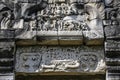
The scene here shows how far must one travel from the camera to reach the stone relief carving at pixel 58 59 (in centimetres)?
696

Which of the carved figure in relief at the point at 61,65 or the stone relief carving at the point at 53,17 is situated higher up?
the stone relief carving at the point at 53,17

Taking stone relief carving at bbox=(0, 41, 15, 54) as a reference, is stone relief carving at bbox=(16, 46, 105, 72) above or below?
below

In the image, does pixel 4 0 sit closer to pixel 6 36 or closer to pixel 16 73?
pixel 6 36

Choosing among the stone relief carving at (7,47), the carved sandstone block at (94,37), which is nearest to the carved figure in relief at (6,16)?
the stone relief carving at (7,47)

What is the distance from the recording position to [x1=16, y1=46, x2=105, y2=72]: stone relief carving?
274 inches

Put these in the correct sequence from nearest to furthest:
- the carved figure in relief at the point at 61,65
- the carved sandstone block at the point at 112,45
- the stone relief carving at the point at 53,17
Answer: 1. the carved sandstone block at the point at 112,45
2. the carved figure in relief at the point at 61,65
3. the stone relief carving at the point at 53,17

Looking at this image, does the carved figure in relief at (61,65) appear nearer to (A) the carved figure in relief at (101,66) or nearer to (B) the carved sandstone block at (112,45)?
(A) the carved figure in relief at (101,66)

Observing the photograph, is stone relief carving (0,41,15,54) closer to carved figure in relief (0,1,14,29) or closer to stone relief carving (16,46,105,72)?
stone relief carving (16,46,105,72)

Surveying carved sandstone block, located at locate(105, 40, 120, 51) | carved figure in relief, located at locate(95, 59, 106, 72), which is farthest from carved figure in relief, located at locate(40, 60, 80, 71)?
carved sandstone block, located at locate(105, 40, 120, 51)

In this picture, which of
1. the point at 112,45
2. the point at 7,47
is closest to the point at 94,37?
the point at 112,45

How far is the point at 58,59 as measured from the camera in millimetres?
7086

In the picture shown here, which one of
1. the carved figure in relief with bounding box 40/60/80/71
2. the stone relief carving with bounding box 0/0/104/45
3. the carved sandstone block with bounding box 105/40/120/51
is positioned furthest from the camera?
the stone relief carving with bounding box 0/0/104/45

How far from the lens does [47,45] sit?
721 centimetres

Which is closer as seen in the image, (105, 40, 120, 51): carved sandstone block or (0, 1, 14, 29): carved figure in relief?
(105, 40, 120, 51): carved sandstone block
